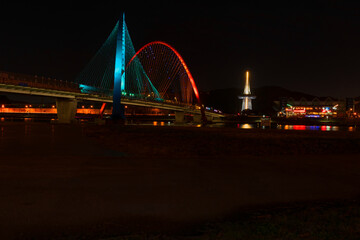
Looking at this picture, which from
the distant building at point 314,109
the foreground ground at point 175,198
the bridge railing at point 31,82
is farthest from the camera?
the distant building at point 314,109

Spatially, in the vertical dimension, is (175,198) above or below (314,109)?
below

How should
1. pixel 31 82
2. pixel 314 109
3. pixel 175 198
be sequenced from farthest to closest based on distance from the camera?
pixel 314 109 < pixel 31 82 < pixel 175 198

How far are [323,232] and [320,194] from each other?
3249 millimetres


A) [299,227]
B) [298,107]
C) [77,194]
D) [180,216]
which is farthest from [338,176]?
[298,107]

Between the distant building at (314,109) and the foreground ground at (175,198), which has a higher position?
the distant building at (314,109)

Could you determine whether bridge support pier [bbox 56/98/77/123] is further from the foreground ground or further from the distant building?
the distant building

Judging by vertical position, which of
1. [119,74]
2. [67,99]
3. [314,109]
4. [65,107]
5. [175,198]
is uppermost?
[119,74]

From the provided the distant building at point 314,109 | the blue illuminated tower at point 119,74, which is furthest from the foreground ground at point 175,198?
the distant building at point 314,109

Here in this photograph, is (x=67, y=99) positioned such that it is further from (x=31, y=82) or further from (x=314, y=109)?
(x=314, y=109)

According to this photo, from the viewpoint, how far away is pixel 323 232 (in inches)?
206

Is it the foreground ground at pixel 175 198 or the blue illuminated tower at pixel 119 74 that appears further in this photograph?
the blue illuminated tower at pixel 119 74

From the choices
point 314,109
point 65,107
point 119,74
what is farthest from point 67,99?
point 314,109

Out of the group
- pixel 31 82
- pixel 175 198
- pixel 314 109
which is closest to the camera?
pixel 175 198

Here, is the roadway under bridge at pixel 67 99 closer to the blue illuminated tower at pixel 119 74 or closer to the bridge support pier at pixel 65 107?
the bridge support pier at pixel 65 107
